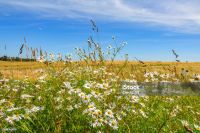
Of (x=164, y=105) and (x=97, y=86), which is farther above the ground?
(x=97, y=86)

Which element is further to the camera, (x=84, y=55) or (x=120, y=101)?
(x=84, y=55)

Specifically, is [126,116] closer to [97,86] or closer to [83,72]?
[97,86]

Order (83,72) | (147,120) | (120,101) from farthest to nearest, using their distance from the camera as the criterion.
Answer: (83,72)
(147,120)
(120,101)

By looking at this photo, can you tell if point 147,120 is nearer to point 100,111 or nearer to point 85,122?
point 85,122

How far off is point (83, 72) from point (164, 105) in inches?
70.8

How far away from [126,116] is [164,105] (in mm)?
2832

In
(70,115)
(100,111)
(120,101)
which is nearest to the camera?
(100,111)

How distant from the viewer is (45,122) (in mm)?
5039

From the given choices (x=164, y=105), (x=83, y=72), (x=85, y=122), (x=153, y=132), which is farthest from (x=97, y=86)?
(x=164, y=105)

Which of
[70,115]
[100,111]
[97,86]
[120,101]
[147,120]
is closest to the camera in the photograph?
[100,111]

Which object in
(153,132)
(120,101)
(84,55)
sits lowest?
(153,132)

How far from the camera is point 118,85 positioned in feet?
20.7

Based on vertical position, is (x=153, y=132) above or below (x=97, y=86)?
below

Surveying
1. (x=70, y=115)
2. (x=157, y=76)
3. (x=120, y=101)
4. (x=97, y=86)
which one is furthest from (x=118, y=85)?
(x=157, y=76)
